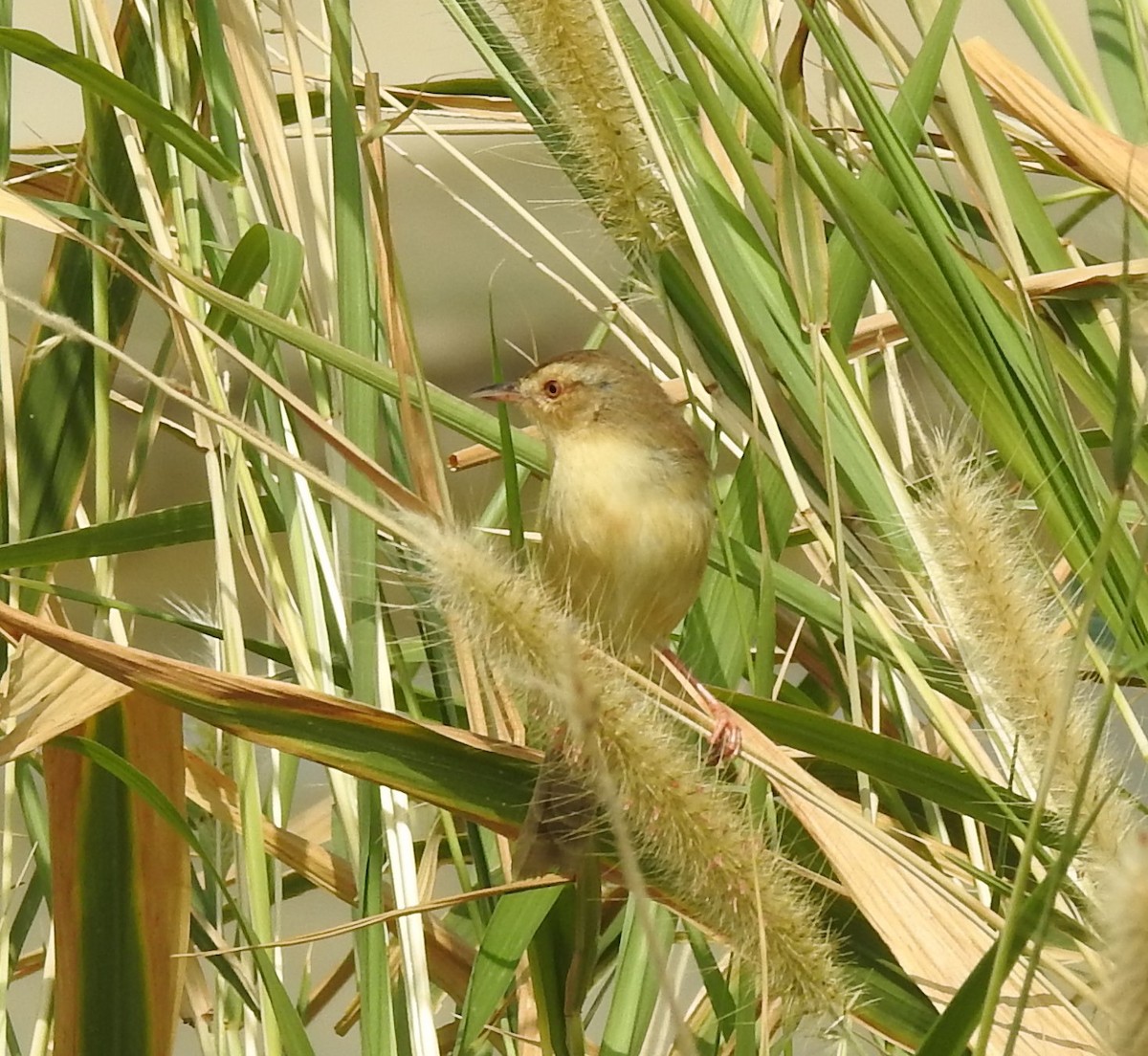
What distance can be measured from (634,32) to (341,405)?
38 centimetres

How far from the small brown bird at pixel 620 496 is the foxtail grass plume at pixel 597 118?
1.28ft

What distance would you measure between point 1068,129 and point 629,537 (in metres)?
0.54

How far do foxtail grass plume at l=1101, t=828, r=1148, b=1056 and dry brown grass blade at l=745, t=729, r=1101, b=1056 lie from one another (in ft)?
1.14

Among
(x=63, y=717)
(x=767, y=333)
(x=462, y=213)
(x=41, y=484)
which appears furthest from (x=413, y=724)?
(x=462, y=213)

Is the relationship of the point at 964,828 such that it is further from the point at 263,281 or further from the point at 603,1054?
the point at 263,281

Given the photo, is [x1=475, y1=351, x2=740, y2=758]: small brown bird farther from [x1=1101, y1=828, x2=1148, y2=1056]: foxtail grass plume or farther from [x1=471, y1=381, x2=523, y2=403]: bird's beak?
[x1=1101, y1=828, x2=1148, y2=1056]: foxtail grass plume

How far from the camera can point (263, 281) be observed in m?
1.25

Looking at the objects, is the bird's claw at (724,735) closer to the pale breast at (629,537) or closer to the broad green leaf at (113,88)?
the pale breast at (629,537)

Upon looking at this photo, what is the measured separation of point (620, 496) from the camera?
1385mm

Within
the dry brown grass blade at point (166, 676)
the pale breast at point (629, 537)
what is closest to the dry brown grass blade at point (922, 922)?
the dry brown grass blade at point (166, 676)

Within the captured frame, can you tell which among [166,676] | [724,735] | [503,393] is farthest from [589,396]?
[166,676]

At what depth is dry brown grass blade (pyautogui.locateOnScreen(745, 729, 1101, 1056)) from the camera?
0.77 m

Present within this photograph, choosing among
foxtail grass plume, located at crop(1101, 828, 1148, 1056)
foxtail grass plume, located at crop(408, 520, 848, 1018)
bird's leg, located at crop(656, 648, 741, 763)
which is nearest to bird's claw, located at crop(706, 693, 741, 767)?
bird's leg, located at crop(656, 648, 741, 763)

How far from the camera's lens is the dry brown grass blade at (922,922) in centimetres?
77
